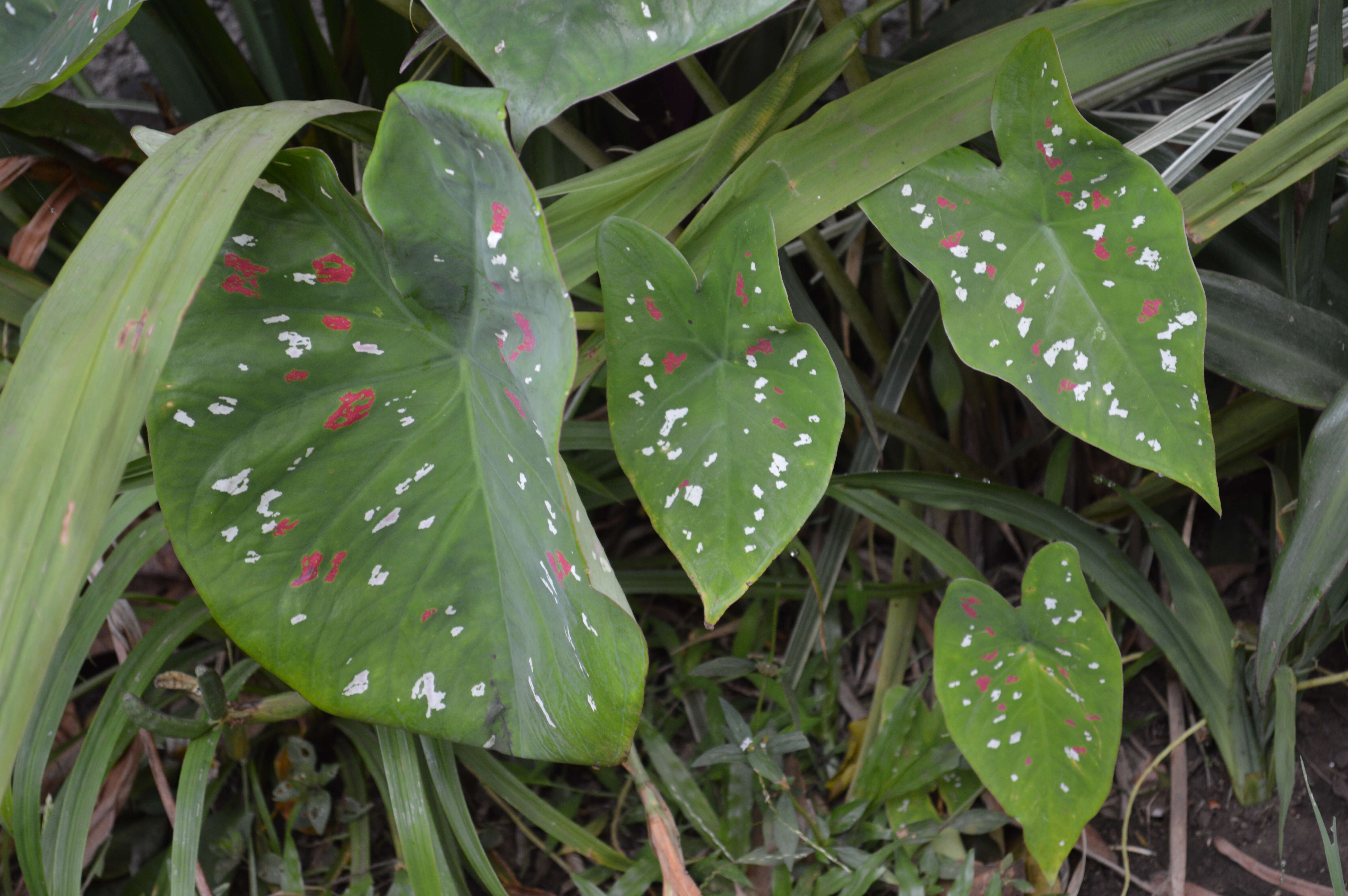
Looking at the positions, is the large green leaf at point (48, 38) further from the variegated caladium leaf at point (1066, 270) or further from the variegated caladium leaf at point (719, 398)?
the variegated caladium leaf at point (1066, 270)

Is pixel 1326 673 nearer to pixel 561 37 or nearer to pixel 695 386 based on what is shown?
pixel 695 386

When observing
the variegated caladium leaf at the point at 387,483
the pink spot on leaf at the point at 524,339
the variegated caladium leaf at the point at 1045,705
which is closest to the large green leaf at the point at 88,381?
the variegated caladium leaf at the point at 387,483

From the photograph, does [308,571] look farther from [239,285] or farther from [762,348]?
[762,348]

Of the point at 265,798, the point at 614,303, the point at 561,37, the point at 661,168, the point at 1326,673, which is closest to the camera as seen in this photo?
the point at 561,37

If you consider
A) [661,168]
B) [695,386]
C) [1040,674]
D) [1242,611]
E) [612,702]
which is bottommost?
[1242,611]

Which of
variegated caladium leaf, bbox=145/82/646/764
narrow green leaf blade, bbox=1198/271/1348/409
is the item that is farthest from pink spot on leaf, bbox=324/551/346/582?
narrow green leaf blade, bbox=1198/271/1348/409

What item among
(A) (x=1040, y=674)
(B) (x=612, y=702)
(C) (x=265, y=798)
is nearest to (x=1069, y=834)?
(A) (x=1040, y=674)
